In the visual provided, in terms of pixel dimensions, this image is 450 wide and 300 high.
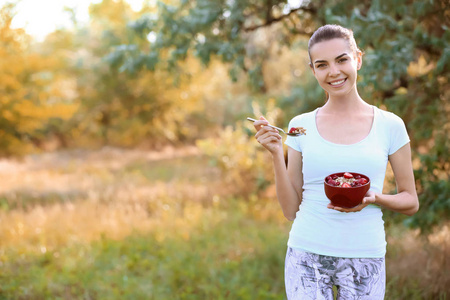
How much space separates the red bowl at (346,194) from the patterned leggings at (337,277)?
252mm

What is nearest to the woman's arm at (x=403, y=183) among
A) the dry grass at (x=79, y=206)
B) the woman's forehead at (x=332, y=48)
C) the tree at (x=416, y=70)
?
the woman's forehead at (x=332, y=48)

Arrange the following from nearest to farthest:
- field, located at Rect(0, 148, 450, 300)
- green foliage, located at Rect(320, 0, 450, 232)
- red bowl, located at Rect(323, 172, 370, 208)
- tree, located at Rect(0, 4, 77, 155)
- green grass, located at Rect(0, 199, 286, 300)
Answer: red bowl, located at Rect(323, 172, 370, 208), green foliage, located at Rect(320, 0, 450, 232), field, located at Rect(0, 148, 450, 300), green grass, located at Rect(0, 199, 286, 300), tree, located at Rect(0, 4, 77, 155)

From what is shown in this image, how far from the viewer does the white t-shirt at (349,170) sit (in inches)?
71.2

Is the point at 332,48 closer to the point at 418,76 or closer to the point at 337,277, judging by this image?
the point at 337,277

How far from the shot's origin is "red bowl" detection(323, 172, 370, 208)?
165cm

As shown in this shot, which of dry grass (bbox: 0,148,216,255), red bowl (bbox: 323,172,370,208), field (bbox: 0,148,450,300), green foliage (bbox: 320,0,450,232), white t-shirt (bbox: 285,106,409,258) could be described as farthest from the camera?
dry grass (bbox: 0,148,216,255)

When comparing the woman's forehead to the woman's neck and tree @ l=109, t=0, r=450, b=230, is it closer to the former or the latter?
the woman's neck

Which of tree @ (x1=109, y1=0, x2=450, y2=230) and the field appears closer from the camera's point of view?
tree @ (x1=109, y1=0, x2=450, y2=230)

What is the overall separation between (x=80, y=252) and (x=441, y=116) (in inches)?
165

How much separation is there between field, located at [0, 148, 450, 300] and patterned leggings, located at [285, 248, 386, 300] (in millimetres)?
1834

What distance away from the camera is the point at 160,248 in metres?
5.84

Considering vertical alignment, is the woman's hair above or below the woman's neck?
above

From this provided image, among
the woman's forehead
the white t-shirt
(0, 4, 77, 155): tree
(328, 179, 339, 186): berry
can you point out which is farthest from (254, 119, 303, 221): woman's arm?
(0, 4, 77, 155): tree

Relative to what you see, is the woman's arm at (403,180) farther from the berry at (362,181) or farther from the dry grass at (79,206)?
the dry grass at (79,206)
